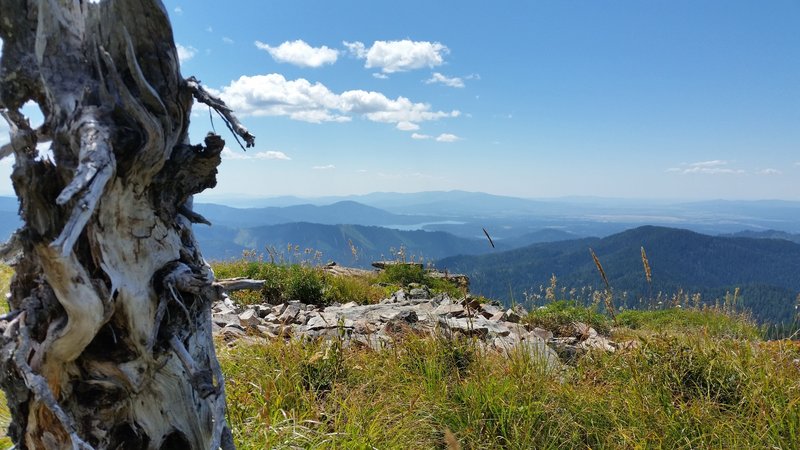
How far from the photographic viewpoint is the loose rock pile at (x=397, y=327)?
6.18 meters

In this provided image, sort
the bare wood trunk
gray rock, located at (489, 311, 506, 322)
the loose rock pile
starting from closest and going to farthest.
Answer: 1. the bare wood trunk
2. the loose rock pile
3. gray rock, located at (489, 311, 506, 322)

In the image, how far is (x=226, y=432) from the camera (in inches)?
102

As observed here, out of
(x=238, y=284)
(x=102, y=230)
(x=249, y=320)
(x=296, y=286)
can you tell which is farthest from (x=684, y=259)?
(x=102, y=230)

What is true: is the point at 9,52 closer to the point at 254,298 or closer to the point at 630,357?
the point at 630,357

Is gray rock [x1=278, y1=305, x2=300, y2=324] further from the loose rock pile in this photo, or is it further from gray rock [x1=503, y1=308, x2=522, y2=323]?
gray rock [x1=503, y1=308, x2=522, y2=323]

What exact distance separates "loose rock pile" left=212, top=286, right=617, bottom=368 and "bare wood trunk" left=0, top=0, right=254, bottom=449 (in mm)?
3175

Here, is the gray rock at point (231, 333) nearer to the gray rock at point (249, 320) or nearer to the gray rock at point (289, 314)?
the gray rock at point (249, 320)

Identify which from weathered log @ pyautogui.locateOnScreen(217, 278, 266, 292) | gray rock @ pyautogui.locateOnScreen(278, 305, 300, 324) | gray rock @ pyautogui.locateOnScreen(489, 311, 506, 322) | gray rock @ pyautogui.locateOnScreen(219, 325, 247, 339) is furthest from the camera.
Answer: gray rock @ pyautogui.locateOnScreen(489, 311, 506, 322)

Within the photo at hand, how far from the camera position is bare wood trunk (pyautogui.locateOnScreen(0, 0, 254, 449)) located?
198cm

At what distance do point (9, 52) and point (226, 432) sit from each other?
2267mm

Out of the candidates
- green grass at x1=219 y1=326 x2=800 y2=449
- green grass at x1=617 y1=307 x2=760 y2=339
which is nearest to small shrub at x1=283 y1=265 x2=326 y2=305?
green grass at x1=219 y1=326 x2=800 y2=449

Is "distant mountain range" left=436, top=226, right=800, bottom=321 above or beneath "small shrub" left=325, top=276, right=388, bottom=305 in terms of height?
beneath

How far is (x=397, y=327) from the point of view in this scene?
7.38 metres

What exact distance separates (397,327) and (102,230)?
5.69m
